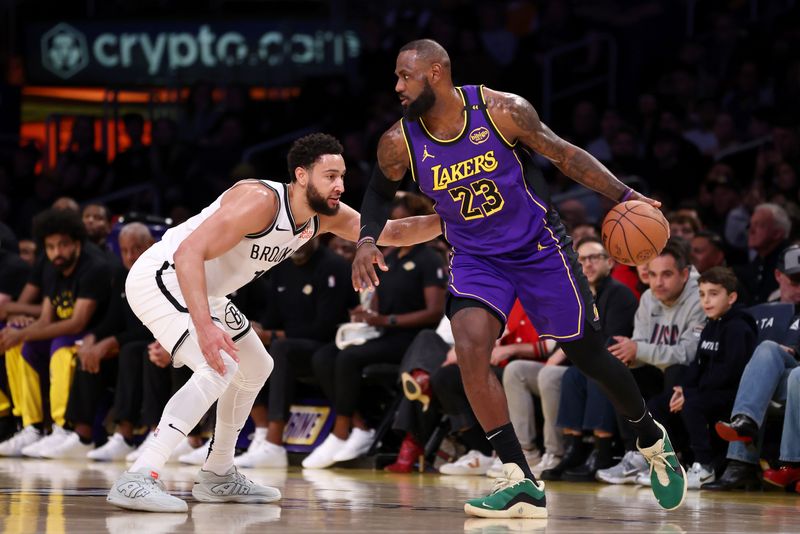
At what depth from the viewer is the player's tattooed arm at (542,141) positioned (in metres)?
5.42

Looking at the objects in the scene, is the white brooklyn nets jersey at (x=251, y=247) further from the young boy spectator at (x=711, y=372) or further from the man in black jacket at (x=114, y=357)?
the man in black jacket at (x=114, y=357)

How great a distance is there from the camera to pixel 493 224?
18.0 ft

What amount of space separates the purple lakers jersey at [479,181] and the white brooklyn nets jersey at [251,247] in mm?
648

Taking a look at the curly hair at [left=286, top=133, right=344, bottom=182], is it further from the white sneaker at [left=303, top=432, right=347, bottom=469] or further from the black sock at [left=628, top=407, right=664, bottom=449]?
the white sneaker at [left=303, top=432, right=347, bottom=469]

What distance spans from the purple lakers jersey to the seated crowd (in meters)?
1.16

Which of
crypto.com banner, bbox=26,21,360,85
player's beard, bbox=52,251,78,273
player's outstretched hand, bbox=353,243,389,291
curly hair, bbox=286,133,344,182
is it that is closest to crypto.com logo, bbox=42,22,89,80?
crypto.com banner, bbox=26,21,360,85

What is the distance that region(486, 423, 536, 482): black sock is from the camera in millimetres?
5379

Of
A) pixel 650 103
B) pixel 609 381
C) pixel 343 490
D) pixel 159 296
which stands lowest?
pixel 343 490

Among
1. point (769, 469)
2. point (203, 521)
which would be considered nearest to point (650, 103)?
point (769, 469)

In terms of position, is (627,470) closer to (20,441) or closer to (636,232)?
(636,232)

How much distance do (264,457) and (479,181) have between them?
3965mm

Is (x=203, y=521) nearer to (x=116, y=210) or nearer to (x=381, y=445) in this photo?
(x=381, y=445)

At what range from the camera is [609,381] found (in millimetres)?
5523

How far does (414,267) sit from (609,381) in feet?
11.3
